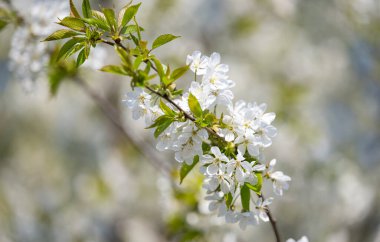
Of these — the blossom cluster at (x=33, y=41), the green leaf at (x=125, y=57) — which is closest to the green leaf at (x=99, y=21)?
the green leaf at (x=125, y=57)

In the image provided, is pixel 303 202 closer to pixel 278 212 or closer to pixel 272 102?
pixel 278 212

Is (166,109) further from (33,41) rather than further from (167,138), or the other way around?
(33,41)

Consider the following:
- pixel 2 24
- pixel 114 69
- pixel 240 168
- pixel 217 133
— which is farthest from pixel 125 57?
pixel 2 24

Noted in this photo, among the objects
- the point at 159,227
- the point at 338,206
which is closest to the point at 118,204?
the point at 159,227

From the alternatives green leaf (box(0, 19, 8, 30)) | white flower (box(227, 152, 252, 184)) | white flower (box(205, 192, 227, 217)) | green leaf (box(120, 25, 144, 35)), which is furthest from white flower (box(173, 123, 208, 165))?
green leaf (box(0, 19, 8, 30))

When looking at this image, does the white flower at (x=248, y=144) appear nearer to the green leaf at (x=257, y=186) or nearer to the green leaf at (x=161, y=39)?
the green leaf at (x=257, y=186)
